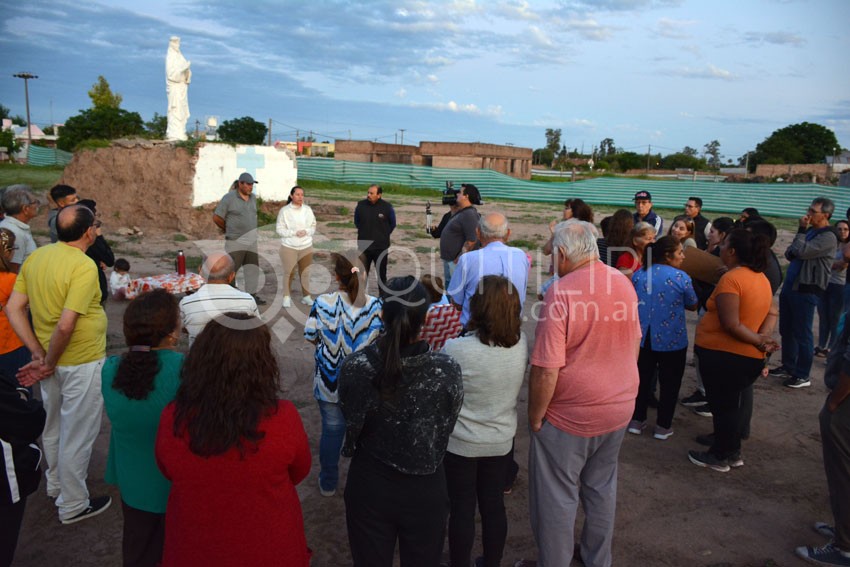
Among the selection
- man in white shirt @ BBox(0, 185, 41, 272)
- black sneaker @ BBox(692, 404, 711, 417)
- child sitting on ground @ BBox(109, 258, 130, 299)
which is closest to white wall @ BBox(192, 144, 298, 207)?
child sitting on ground @ BBox(109, 258, 130, 299)

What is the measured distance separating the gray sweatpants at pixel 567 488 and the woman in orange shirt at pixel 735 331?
5.37 feet

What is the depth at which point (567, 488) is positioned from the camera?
3.00 meters

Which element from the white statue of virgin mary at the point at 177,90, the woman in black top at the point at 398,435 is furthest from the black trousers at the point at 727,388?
the white statue of virgin mary at the point at 177,90

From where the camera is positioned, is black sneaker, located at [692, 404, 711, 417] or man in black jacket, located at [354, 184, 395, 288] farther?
man in black jacket, located at [354, 184, 395, 288]

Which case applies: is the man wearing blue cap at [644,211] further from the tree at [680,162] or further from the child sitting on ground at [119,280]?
the tree at [680,162]

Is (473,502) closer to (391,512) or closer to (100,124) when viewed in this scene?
(391,512)

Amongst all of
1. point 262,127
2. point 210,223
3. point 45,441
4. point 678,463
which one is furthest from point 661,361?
point 262,127

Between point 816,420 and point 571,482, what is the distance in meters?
3.72

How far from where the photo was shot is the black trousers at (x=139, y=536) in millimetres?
2586

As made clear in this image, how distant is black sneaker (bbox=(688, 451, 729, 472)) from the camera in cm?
443

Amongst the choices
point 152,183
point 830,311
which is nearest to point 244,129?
point 152,183

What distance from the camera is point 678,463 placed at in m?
4.54

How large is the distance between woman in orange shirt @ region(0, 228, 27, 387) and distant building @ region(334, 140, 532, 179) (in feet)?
133

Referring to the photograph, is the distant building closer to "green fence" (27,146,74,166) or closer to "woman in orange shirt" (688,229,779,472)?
"green fence" (27,146,74,166)
